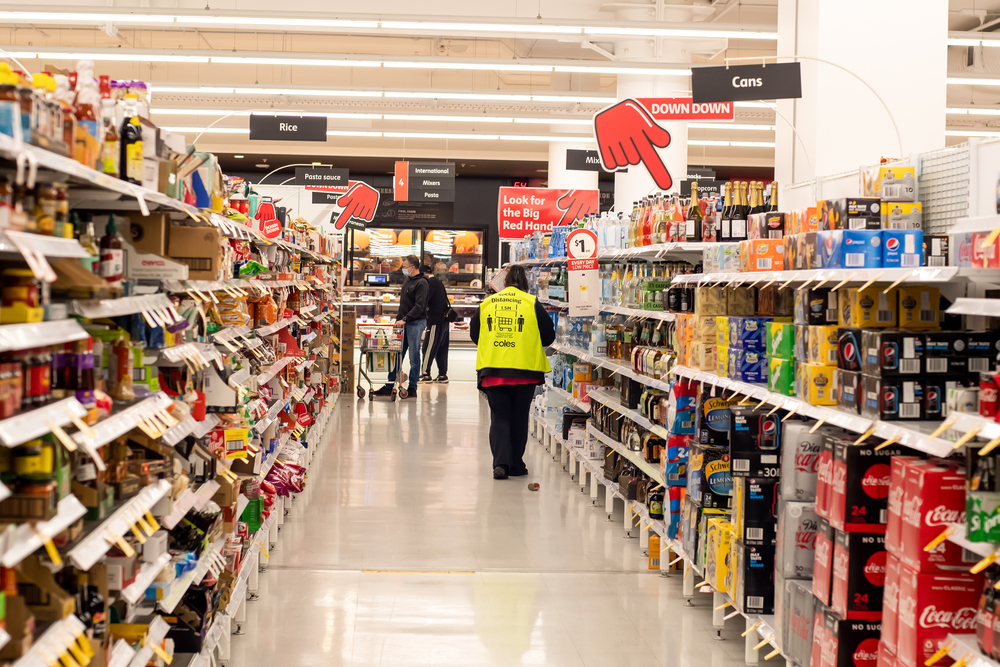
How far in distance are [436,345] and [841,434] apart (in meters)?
11.4

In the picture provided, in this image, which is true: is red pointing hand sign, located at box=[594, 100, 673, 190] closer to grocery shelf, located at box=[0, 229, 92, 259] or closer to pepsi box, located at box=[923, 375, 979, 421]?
pepsi box, located at box=[923, 375, 979, 421]

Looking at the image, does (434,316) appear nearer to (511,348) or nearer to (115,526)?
(511,348)

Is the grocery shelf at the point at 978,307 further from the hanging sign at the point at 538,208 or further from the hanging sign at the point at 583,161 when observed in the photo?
the hanging sign at the point at 538,208

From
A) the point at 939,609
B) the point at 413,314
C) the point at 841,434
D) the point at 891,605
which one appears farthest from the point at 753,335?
the point at 413,314

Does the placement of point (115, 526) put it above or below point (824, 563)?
above

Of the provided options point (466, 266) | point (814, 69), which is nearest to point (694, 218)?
point (814, 69)

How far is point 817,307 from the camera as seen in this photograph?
341cm

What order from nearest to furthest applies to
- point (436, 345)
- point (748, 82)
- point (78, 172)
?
1. point (78, 172)
2. point (748, 82)
3. point (436, 345)

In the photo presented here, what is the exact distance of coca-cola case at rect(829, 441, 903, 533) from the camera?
298 centimetres

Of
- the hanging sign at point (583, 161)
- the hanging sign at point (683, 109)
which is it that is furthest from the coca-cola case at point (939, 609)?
the hanging sign at point (583, 161)

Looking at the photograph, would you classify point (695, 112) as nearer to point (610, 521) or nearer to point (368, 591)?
point (610, 521)

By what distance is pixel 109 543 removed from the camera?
2.30 m

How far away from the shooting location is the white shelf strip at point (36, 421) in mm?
1682

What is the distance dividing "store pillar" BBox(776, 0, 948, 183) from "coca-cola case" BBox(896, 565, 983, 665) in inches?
146
